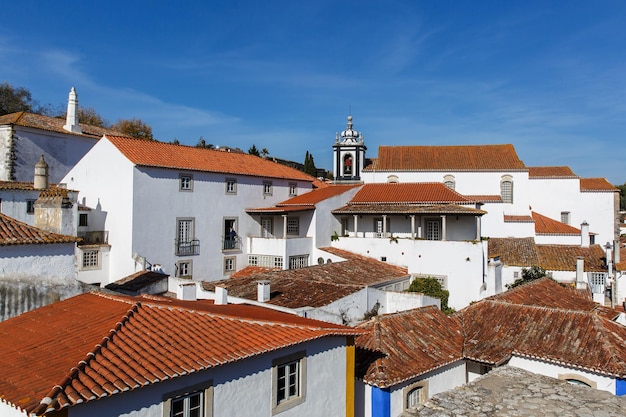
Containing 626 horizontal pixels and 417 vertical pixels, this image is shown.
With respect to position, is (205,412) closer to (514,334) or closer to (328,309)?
(328,309)

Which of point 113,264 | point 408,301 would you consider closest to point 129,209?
point 113,264

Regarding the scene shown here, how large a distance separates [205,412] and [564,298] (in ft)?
52.9

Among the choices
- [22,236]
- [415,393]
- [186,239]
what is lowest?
[415,393]

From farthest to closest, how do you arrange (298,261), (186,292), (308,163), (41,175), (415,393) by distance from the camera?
(308,163)
(298,261)
(41,175)
(186,292)
(415,393)

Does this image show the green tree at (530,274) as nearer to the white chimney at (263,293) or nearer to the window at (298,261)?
the window at (298,261)

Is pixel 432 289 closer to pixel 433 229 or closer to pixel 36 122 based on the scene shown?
pixel 433 229

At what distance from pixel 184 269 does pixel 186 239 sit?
1.59 meters

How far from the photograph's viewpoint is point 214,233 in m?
26.9

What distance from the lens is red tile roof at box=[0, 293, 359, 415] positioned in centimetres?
620

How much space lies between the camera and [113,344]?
733cm

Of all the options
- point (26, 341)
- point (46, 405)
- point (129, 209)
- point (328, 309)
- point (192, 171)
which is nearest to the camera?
point (46, 405)

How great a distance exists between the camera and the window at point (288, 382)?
8.64 metres

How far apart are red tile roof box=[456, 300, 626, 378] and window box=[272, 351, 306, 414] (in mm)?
6292

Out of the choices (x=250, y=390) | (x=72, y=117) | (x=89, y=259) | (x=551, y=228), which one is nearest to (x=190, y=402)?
(x=250, y=390)
